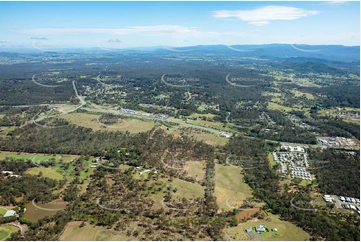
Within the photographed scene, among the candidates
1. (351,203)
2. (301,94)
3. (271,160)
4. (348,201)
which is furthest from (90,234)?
(301,94)

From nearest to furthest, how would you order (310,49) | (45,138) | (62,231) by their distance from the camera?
1. (62,231)
2. (45,138)
3. (310,49)

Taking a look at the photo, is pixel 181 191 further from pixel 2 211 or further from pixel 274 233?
pixel 2 211

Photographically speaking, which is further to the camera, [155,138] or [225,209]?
[155,138]

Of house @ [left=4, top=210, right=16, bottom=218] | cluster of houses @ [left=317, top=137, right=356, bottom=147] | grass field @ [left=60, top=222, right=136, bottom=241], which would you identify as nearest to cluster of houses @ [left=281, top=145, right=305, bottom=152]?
cluster of houses @ [left=317, top=137, right=356, bottom=147]

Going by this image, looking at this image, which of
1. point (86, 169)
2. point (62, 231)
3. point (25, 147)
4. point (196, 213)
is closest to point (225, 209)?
point (196, 213)

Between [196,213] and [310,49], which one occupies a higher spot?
[310,49]

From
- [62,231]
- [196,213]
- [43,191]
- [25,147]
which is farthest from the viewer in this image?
[25,147]

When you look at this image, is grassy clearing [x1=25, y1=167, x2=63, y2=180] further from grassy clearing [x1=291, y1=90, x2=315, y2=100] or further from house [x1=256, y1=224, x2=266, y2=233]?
grassy clearing [x1=291, y1=90, x2=315, y2=100]

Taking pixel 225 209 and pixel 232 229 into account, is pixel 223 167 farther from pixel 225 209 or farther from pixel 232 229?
pixel 232 229

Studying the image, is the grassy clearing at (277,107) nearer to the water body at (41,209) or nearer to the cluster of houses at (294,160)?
the cluster of houses at (294,160)
